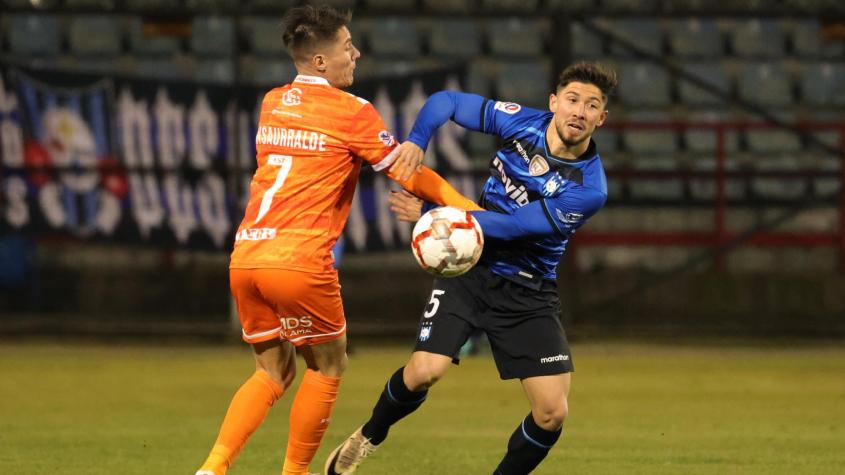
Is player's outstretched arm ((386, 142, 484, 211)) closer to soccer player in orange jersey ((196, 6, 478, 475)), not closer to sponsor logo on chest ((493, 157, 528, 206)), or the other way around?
soccer player in orange jersey ((196, 6, 478, 475))

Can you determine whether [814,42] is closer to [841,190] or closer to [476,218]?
[841,190]

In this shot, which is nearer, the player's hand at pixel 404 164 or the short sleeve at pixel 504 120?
the player's hand at pixel 404 164

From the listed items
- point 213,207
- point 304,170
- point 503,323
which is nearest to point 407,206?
point 304,170

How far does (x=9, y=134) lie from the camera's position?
11172 mm

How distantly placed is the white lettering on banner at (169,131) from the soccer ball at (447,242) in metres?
6.46

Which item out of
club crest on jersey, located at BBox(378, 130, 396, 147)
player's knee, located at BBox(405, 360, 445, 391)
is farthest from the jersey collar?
player's knee, located at BBox(405, 360, 445, 391)

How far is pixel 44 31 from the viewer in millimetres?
14297

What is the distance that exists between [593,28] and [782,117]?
382 cm

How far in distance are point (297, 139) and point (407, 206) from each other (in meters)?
0.59

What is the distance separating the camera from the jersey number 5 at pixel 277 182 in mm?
4988

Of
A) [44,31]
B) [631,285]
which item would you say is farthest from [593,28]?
[44,31]

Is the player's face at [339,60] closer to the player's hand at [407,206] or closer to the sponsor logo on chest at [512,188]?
the player's hand at [407,206]

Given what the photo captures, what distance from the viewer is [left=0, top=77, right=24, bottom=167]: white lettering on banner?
11.1 m

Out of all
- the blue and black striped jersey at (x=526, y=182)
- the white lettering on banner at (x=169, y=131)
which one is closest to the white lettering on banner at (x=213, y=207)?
the white lettering on banner at (x=169, y=131)
